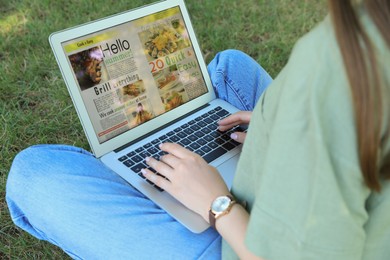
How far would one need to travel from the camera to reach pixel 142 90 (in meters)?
1.14

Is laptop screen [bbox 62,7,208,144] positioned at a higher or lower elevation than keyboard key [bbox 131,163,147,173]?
higher

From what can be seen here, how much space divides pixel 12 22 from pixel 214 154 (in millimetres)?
1647

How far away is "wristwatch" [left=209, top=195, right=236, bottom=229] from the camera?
2.52ft

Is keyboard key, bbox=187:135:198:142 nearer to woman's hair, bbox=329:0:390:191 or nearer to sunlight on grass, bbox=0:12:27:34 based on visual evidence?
woman's hair, bbox=329:0:390:191

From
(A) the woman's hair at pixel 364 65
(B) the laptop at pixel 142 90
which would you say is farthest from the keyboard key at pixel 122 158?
(A) the woman's hair at pixel 364 65

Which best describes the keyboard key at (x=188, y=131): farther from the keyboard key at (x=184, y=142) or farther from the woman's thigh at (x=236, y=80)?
the woman's thigh at (x=236, y=80)

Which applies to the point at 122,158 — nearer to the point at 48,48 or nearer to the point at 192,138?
the point at 192,138

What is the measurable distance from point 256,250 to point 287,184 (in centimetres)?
11

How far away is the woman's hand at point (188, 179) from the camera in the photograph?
83 cm

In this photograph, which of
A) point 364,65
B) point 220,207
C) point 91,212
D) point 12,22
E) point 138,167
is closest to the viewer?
point 364,65

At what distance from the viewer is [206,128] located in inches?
46.1

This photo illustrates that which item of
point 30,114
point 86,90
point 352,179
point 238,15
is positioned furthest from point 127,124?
point 238,15

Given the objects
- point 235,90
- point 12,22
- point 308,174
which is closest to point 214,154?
point 235,90

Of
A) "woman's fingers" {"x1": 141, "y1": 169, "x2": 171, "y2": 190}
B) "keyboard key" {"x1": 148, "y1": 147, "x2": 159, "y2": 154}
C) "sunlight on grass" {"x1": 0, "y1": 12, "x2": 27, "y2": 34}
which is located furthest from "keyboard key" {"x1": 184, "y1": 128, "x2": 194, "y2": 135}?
"sunlight on grass" {"x1": 0, "y1": 12, "x2": 27, "y2": 34}
